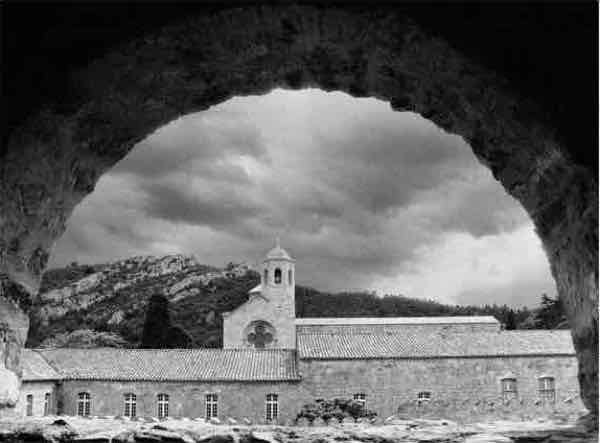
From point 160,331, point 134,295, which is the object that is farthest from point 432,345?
point 134,295

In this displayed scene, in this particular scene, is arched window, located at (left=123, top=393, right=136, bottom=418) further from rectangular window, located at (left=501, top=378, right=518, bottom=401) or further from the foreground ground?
the foreground ground

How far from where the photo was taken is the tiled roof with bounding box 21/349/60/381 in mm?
24734

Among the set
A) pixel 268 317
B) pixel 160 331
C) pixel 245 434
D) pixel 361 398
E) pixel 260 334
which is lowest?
pixel 361 398

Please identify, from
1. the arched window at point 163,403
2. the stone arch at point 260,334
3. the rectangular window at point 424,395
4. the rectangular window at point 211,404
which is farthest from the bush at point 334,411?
the stone arch at point 260,334

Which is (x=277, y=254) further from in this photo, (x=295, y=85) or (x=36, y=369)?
(x=295, y=85)

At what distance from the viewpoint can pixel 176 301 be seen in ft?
277

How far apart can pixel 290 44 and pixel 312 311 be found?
7386 cm

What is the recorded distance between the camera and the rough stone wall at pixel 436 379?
86.4 ft

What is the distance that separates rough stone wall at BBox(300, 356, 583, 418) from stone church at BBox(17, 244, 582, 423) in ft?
0.14

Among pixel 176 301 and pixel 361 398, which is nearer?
pixel 361 398

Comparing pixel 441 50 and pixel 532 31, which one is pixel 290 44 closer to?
pixel 441 50

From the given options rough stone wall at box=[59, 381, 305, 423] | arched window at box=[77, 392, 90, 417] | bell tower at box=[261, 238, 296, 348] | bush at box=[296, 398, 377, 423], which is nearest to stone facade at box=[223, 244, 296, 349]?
bell tower at box=[261, 238, 296, 348]

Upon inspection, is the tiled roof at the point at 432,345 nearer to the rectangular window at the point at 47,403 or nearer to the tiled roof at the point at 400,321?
the rectangular window at the point at 47,403

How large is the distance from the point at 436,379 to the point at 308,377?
18.7 feet
